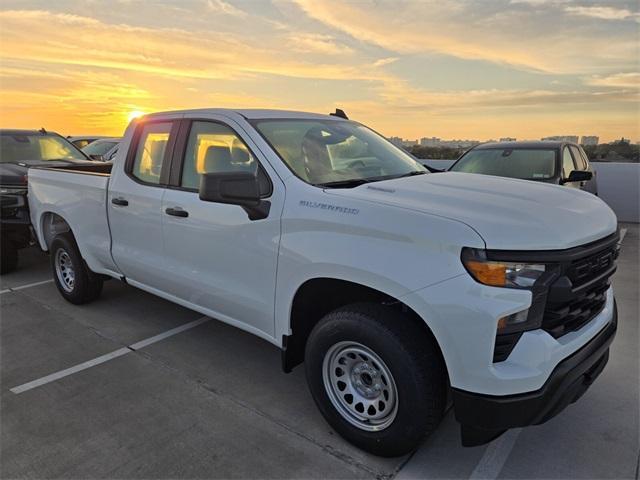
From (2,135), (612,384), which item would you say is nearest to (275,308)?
(612,384)

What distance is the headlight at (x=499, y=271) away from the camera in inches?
86.9

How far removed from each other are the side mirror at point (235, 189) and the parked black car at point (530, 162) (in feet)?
15.7

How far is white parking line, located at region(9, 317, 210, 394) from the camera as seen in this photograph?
360 centimetres

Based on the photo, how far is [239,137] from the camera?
3.39 m

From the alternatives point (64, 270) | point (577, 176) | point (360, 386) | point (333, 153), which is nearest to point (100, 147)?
point (64, 270)

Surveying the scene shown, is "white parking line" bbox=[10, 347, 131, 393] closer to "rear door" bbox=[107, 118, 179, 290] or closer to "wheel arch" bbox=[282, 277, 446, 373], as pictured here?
"rear door" bbox=[107, 118, 179, 290]

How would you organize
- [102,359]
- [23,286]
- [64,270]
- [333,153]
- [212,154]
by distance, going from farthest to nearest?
[23,286] < [64,270] < [102,359] < [212,154] < [333,153]

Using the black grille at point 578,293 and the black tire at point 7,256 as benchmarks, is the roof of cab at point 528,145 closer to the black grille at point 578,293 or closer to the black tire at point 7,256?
the black grille at point 578,293

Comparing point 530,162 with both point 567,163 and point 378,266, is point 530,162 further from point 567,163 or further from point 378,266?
point 378,266

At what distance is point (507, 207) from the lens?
2.54 m

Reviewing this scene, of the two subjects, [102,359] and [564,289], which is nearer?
[564,289]

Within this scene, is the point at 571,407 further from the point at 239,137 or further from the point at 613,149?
the point at 613,149

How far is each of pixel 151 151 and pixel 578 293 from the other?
3.37 metres

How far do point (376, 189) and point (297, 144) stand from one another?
0.80 m
